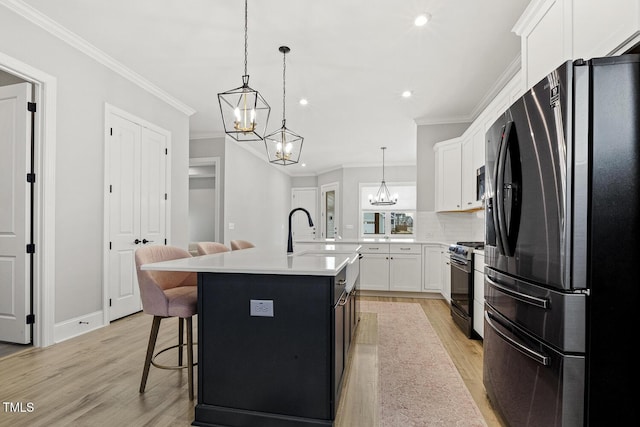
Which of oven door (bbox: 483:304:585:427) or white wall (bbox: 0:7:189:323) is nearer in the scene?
oven door (bbox: 483:304:585:427)

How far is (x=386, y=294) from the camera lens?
5316 mm

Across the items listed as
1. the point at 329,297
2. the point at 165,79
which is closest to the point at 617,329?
the point at 329,297

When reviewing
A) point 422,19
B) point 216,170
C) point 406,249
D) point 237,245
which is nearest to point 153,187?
point 237,245

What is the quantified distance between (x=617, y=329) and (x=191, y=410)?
208 cm

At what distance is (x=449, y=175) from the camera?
4.76 metres

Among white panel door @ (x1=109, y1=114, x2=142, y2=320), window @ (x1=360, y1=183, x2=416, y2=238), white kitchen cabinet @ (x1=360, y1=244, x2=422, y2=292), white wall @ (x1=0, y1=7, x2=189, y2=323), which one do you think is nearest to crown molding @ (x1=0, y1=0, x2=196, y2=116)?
white wall @ (x1=0, y1=7, x2=189, y2=323)

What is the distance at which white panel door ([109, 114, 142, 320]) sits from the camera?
3.63m

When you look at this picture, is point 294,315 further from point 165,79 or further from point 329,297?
point 165,79

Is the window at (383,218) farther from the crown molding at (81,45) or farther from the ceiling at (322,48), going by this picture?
the crown molding at (81,45)

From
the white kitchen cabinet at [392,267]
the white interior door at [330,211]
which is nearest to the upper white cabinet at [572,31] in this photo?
the white kitchen cabinet at [392,267]

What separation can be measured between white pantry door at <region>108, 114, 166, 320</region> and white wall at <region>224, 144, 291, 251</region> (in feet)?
5.94

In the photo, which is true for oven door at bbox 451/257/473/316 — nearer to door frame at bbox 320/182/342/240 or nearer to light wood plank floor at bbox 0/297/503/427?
light wood plank floor at bbox 0/297/503/427

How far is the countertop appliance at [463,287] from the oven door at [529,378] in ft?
4.40

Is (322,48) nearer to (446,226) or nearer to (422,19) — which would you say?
(422,19)
